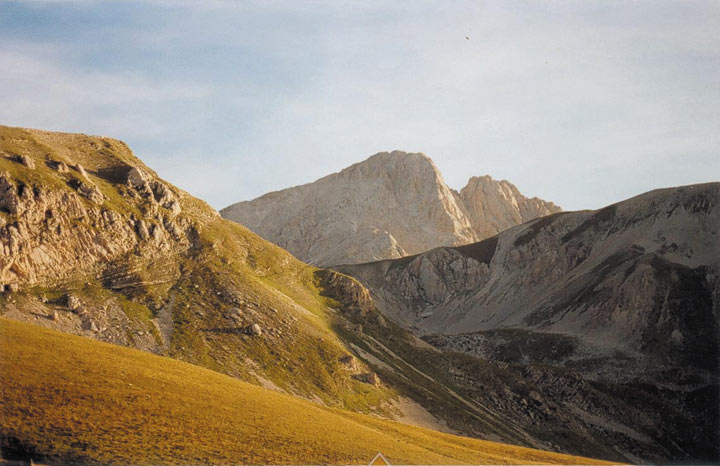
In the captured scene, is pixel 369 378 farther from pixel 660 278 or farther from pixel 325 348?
pixel 660 278

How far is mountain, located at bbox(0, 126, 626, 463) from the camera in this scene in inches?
3415

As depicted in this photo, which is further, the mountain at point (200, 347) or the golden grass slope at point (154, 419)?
the mountain at point (200, 347)

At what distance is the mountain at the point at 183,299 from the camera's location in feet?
285

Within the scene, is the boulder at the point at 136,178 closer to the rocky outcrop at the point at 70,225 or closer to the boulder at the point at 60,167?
the rocky outcrop at the point at 70,225

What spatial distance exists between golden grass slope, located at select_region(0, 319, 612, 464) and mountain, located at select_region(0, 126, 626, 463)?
1.32m

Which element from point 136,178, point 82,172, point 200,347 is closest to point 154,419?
point 200,347

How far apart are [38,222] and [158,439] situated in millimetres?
58521

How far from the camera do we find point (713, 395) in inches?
5782

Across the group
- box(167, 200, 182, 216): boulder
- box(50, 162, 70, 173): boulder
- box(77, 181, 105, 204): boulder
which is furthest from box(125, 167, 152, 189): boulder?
box(50, 162, 70, 173): boulder

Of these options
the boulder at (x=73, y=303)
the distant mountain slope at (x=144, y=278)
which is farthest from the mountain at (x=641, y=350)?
the boulder at (x=73, y=303)

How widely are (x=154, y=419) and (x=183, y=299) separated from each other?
53.8m

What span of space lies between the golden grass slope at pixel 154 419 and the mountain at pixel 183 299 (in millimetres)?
1320

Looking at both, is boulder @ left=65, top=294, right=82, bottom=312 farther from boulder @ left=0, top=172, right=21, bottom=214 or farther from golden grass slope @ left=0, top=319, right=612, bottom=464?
golden grass slope @ left=0, top=319, right=612, bottom=464

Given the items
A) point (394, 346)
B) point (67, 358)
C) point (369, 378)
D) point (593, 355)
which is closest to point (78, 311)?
point (67, 358)
